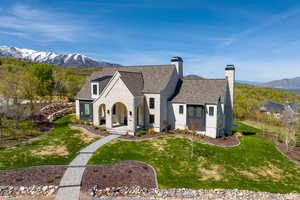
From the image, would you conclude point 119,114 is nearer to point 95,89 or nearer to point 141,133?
point 95,89

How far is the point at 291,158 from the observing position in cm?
2222

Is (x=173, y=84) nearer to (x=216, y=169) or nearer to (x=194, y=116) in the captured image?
(x=194, y=116)

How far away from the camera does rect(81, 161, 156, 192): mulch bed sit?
1435cm

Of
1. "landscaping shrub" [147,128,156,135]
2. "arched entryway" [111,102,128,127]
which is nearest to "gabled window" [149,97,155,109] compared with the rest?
"landscaping shrub" [147,128,156,135]

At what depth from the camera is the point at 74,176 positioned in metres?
15.0

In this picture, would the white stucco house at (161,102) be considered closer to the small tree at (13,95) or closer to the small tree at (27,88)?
the small tree at (27,88)

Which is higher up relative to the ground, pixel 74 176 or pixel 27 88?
pixel 27 88

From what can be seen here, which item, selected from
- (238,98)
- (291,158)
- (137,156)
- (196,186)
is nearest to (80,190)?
(137,156)

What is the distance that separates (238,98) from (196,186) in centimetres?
3837

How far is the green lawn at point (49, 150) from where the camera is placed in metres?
17.1

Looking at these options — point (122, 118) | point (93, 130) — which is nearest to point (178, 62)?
point (122, 118)

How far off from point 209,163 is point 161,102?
11.7 meters

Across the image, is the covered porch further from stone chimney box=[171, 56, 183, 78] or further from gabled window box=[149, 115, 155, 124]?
stone chimney box=[171, 56, 183, 78]

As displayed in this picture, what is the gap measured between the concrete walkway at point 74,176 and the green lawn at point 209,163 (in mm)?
901
